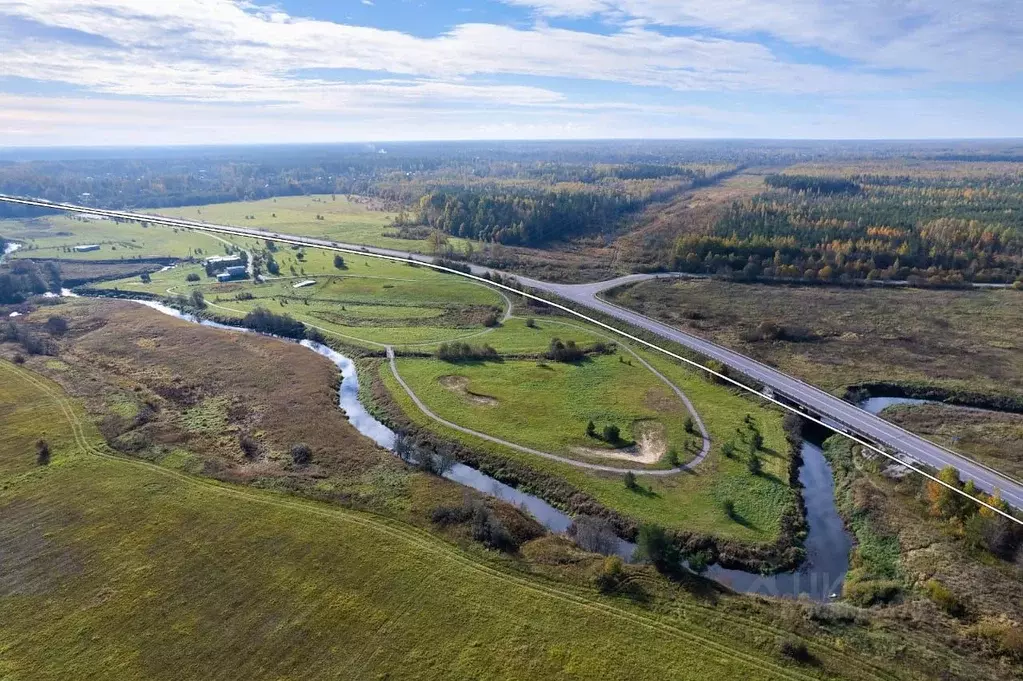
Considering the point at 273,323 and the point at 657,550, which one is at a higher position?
the point at 273,323

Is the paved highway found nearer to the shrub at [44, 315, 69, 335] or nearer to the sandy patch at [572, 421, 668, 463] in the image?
the sandy patch at [572, 421, 668, 463]

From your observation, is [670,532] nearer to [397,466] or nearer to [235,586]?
[397,466]

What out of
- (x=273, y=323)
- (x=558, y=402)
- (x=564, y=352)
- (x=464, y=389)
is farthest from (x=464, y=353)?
(x=273, y=323)

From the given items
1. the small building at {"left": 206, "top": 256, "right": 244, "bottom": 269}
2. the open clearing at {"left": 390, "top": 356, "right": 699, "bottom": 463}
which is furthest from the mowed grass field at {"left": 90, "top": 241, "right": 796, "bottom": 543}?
the small building at {"left": 206, "top": 256, "right": 244, "bottom": 269}

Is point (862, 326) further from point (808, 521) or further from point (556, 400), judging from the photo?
point (556, 400)

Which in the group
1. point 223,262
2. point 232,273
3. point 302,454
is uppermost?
point 223,262

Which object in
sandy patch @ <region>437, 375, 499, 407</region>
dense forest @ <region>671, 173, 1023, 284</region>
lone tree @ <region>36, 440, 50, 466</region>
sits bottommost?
lone tree @ <region>36, 440, 50, 466</region>

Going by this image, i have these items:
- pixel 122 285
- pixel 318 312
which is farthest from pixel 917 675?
pixel 122 285

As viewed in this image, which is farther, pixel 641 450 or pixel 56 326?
pixel 56 326
